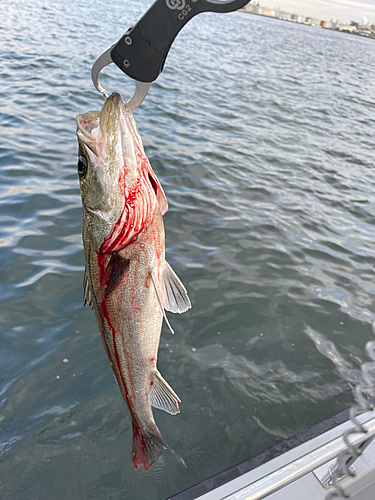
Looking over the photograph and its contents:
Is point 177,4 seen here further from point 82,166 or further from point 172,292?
point 172,292

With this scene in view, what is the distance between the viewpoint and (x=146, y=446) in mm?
2115

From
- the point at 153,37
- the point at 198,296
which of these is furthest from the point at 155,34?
the point at 198,296

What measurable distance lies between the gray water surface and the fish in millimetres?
1664

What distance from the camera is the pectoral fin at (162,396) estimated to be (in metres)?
1.99

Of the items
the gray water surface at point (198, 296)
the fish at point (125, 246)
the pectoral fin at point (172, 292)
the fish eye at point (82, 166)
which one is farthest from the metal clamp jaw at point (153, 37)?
the gray water surface at point (198, 296)

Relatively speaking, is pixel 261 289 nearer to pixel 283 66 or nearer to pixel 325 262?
pixel 325 262

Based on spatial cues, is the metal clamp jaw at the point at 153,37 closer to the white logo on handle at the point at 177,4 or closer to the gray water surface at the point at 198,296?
the white logo on handle at the point at 177,4

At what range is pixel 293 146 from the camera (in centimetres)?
1033

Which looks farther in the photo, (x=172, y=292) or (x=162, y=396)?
(x=162, y=396)

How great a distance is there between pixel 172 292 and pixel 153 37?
1.02 meters

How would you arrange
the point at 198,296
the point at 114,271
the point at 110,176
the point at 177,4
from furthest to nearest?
1. the point at 198,296
2. the point at 114,271
3. the point at 110,176
4. the point at 177,4

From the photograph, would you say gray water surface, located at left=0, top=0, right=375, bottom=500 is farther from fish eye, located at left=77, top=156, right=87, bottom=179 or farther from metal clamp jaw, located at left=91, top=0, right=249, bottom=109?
metal clamp jaw, located at left=91, top=0, right=249, bottom=109

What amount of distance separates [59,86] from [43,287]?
864 centimetres

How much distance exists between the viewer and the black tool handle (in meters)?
1.23
